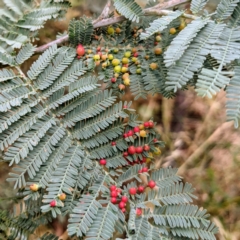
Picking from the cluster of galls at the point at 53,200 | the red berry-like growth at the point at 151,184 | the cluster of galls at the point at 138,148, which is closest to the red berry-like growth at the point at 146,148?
the cluster of galls at the point at 138,148

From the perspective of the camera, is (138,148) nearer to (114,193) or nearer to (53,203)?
(114,193)

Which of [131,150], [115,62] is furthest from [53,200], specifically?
[115,62]

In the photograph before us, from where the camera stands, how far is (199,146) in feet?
5.16

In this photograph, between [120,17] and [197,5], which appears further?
[120,17]

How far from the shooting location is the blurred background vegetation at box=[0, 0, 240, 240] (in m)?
1.45

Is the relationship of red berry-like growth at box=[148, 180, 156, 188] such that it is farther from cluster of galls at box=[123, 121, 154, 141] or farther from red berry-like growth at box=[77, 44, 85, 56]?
red berry-like growth at box=[77, 44, 85, 56]

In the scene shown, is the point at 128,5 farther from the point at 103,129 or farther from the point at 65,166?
the point at 65,166

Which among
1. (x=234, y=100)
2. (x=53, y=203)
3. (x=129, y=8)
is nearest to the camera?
(x=234, y=100)

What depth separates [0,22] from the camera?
117 cm

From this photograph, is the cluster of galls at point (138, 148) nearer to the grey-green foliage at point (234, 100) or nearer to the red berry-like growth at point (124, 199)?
the red berry-like growth at point (124, 199)

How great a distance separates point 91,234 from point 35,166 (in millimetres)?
267

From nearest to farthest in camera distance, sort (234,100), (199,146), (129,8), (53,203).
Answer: (234,100) < (53,203) < (129,8) < (199,146)

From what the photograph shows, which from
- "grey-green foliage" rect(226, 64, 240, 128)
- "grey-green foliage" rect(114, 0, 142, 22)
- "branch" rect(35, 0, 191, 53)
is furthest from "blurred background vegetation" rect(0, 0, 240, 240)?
"grey-green foliage" rect(226, 64, 240, 128)

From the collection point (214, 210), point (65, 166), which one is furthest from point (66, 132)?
point (214, 210)
